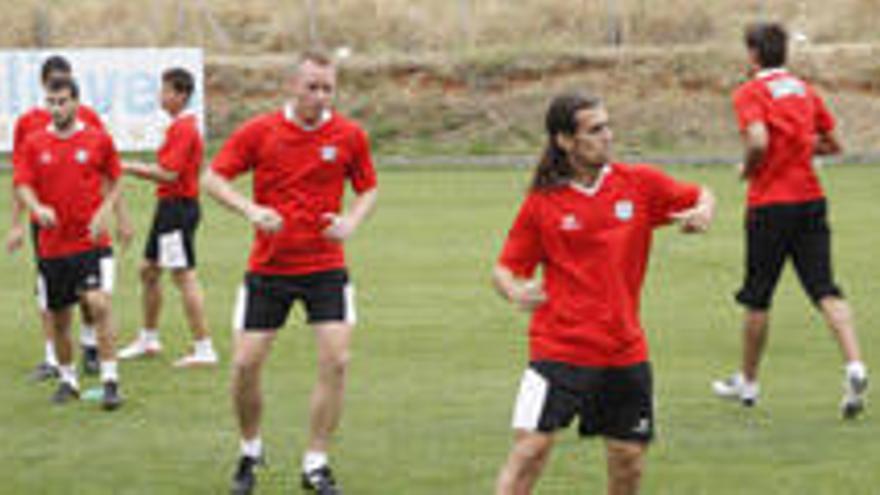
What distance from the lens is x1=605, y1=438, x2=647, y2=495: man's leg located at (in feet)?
23.9

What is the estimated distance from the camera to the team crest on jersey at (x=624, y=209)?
283 inches

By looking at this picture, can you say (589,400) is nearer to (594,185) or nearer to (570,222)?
(570,222)

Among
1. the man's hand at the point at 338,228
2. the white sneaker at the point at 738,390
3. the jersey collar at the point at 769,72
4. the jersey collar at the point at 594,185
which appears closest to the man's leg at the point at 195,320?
the white sneaker at the point at 738,390

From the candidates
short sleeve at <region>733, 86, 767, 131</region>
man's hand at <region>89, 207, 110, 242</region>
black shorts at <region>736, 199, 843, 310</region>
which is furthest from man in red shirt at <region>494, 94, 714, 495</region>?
man's hand at <region>89, 207, 110, 242</region>

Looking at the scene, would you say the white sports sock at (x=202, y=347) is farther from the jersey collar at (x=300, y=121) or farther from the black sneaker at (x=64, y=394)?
the jersey collar at (x=300, y=121)

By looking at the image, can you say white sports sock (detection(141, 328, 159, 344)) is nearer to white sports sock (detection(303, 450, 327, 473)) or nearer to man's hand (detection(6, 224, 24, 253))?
man's hand (detection(6, 224, 24, 253))

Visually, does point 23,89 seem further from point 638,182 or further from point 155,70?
point 638,182

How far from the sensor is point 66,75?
36.5ft

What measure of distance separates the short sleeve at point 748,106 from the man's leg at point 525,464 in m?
3.94

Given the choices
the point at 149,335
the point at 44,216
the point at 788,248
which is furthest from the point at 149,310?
the point at 788,248

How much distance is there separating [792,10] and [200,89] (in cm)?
1722

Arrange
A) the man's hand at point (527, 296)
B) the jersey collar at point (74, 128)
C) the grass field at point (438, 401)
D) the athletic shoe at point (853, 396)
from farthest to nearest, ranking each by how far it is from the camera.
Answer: the jersey collar at point (74, 128)
the athletic shoe at point (853, 396)
the grass field at point (438, 401)
the man's hand at point (527, 296)

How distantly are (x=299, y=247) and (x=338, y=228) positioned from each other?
10.1 inches

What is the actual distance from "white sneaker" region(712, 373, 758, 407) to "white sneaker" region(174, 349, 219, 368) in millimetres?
3648
